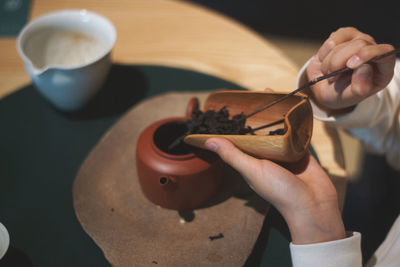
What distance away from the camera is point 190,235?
77cm

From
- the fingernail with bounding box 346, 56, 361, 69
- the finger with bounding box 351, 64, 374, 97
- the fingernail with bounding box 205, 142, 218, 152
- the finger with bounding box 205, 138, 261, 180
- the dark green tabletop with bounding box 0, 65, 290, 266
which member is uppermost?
the fingernail with bounding box 346, 56, 361, 69

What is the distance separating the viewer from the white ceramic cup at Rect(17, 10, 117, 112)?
0.90 meters

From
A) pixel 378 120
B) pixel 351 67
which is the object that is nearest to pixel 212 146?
pixel 351 67

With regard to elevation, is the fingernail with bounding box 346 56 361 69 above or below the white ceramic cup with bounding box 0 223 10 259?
above

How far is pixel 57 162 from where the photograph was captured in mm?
917

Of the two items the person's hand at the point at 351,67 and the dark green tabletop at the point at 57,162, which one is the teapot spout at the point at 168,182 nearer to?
the dark green tabletop at the point at 57,162

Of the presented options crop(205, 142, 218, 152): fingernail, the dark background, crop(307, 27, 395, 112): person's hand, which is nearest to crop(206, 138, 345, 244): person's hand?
crop(205, 142, 218, 152): fingernail

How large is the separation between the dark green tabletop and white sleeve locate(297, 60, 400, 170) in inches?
10.6

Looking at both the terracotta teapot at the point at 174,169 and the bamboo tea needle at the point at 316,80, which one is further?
the terracotta teapot at the point at 174,169

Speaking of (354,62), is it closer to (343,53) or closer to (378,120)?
(343,53)

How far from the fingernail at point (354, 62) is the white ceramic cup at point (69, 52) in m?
0.58

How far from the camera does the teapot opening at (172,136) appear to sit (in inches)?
32.3

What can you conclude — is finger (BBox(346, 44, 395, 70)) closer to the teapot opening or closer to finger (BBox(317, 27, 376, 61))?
finger (BBox(317, 27, 376, 61))

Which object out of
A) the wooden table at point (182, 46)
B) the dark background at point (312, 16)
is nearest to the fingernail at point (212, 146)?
the wooden table at point (182, 46)
